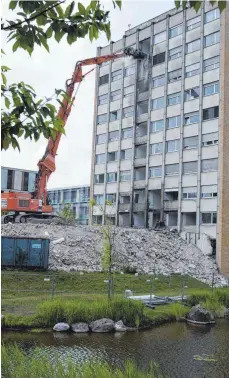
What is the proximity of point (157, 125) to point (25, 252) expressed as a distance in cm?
2826

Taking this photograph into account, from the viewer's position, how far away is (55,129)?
3.42 metres

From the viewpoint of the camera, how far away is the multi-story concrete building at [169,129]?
46.4m

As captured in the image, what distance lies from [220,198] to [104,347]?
31408 millimetres

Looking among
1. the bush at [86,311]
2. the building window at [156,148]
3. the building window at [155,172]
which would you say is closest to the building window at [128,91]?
the building window at [156,148]

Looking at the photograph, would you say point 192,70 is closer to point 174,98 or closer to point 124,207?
point 174,98

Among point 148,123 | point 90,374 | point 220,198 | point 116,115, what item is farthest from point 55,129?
point 116,115

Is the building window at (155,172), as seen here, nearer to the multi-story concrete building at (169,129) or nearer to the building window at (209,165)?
the multi-story concrete building at (169,129)

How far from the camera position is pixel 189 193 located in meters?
48.7

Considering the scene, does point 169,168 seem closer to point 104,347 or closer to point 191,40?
point 191,40

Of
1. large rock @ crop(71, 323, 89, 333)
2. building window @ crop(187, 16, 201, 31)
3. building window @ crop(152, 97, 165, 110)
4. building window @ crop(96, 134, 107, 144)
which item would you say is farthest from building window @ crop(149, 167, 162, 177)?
large rock @ crop(71, 323, 89, 333)

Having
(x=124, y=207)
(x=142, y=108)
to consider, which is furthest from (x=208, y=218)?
(x=142, y=108)

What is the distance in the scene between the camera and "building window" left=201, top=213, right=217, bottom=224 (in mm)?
45688

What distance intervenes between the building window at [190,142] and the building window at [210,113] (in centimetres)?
238

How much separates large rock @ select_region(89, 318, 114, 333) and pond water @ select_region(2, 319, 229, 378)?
50 cm
